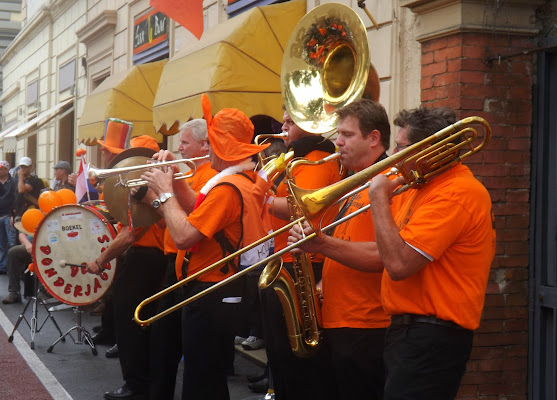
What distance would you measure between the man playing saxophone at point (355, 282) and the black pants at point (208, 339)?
75 centimetres

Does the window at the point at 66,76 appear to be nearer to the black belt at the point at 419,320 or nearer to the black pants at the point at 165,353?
the black pants at the point at 165,353

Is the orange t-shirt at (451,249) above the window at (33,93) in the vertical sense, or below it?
below

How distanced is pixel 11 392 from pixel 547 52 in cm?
450

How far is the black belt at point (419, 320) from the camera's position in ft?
9.71

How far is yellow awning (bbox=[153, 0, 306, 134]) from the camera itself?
691cm

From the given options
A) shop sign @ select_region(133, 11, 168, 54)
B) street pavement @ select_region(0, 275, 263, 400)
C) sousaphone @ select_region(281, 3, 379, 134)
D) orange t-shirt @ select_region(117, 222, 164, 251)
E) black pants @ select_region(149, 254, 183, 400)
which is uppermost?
shop sign @ select_region(133, 11, 168, 54)

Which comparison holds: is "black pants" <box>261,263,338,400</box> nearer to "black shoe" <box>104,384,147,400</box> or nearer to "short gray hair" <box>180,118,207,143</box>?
"short gray hair" <box>180,118,207,143</box>

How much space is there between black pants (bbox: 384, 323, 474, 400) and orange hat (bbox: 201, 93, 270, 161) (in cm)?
161

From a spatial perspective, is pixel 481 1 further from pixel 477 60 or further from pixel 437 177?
pixel 437 177

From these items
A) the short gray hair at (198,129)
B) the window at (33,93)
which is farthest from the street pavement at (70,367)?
the window at (33,93)

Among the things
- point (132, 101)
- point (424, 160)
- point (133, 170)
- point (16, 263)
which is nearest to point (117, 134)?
point (133, 170)

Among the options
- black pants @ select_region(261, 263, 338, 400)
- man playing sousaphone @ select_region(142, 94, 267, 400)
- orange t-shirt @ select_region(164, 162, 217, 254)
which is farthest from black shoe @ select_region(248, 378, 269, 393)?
black pants @ select_region(261, 263, 338, 400)

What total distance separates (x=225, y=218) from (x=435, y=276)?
1430 mm

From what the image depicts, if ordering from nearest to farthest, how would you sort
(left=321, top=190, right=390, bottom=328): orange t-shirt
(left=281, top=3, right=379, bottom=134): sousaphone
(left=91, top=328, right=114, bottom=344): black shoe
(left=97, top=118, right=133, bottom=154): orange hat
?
(left=321, top=190, right=390, bottom=328): orange t-shirt → (left=281, top=3, right=379, bottom=134): sousaphone → (left=97, top=118, right=133, bottom=154): orange hat → (left=91, top=328, right=114, bottom=344): black shoe
